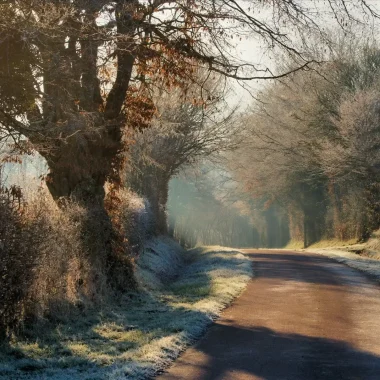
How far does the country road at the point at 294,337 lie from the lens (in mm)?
9414

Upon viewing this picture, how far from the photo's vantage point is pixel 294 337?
1184 cm

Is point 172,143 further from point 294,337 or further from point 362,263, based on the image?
point 294,337

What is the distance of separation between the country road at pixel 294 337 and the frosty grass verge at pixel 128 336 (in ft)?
1.18

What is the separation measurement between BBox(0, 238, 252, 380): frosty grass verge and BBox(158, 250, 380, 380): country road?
1.18ft

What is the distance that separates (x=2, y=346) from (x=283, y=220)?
2279 inches

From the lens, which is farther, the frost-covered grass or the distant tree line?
the frost-covered grass

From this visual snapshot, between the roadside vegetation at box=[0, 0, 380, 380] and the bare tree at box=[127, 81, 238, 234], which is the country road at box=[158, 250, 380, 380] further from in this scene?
the bare tree at box=[127, 81, 238, 234]

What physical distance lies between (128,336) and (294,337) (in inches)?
112

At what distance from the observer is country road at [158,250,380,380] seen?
9414 mm

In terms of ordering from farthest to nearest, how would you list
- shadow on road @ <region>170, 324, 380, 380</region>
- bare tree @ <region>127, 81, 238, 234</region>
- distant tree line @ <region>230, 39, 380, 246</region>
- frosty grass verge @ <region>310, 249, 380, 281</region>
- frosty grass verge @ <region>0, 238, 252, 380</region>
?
1. distant tree line @ <region>230, 39, 380, 246</region>
2. bare tree @ <region>127, 81, 238, 234</region>
3. frosty grass verge @ <region>310, 249, 380, 281</region>
4. frosty grass verge @ <region>0, 238, 252, 380</region>
5. shadow on road @ <region>170, 324, 380, 380</region>

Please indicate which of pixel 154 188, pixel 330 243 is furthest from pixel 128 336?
pixel 330 243

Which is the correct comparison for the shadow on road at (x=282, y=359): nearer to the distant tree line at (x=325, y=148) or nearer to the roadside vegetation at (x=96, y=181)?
the roadside vegetation at (x=96, y=181)

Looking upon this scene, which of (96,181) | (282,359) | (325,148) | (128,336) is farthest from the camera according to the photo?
(325,148)

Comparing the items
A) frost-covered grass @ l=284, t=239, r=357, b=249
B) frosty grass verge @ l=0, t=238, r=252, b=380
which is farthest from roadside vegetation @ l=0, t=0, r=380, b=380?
frost-covered grass @ l=284, t=239, r=357, b=249
